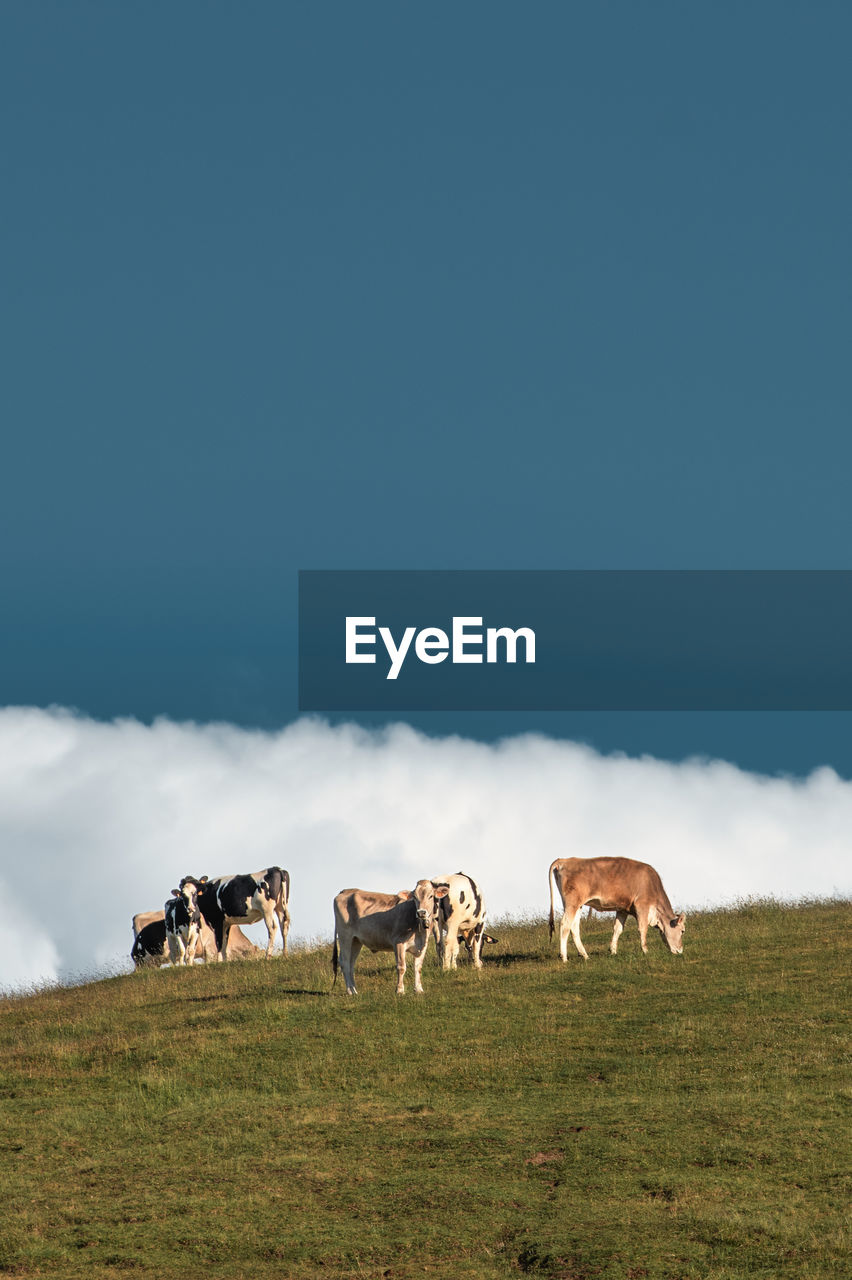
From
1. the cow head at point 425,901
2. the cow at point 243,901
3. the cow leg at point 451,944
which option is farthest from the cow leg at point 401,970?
the cow at point 243,901

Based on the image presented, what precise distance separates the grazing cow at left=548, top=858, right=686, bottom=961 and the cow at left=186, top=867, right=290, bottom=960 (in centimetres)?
1016

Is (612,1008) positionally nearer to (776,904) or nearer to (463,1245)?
(463,1245)

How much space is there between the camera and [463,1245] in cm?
1410

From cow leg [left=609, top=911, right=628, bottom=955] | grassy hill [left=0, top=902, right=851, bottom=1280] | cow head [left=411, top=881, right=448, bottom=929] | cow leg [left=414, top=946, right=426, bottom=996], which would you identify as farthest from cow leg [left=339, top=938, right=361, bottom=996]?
cow leg [left=609, top=911, right=628, bottom=955]

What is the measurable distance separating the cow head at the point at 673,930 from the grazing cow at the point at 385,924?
15.6ft

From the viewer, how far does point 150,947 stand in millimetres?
38625

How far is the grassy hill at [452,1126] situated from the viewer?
14062 millimetres

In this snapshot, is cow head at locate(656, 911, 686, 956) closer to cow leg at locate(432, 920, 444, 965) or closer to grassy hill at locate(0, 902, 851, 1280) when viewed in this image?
grassy hill at locate(0, 902, 851, 1280)

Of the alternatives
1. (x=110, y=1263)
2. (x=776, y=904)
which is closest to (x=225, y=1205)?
(x=110, y=1263)

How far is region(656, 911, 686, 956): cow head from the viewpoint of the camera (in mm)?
27859

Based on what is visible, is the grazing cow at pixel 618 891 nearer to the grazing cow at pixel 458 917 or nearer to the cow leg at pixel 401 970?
the grazing cow at pixel 458 917

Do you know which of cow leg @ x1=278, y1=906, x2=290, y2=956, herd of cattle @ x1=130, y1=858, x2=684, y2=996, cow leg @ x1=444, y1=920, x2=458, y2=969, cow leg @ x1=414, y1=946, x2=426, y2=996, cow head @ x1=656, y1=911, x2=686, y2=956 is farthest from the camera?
cow leg @ x1=278, y1=906, x2=290, y2=956

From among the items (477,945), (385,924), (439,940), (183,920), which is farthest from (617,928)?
(183,920)

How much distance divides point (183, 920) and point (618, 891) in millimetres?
13377
